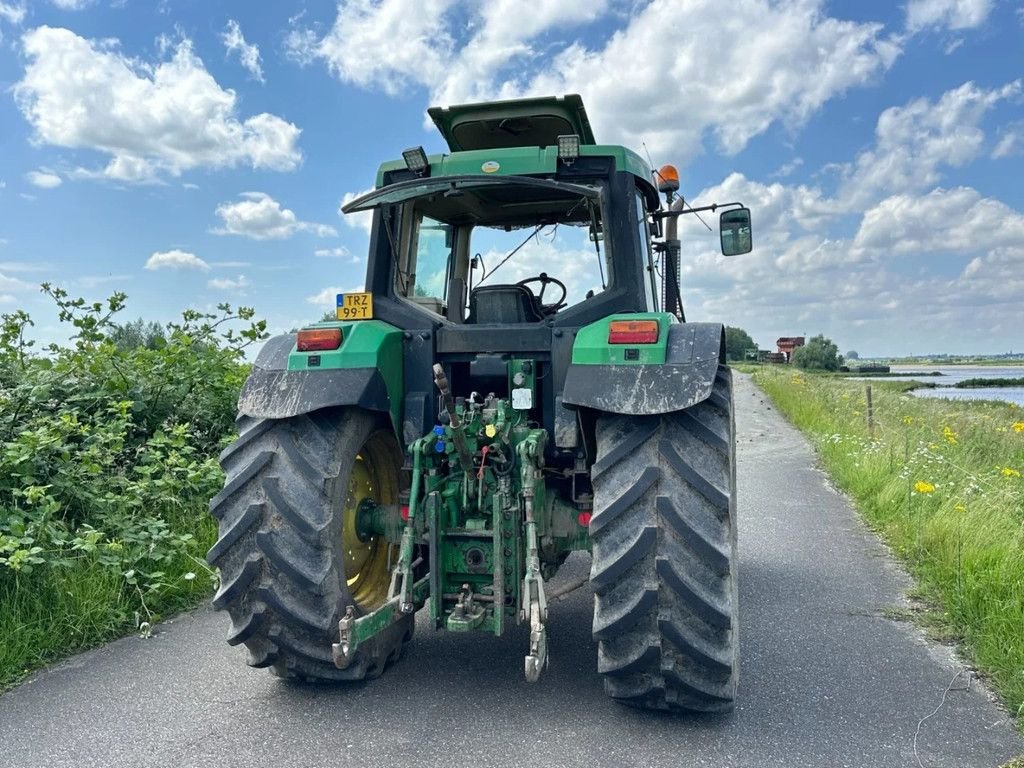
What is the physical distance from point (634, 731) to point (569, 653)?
2.83 ft

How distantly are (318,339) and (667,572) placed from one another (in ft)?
6.26

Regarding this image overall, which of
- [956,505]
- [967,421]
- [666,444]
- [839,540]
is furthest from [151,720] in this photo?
[967,421]

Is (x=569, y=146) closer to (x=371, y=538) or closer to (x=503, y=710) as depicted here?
(x=371, y=538)

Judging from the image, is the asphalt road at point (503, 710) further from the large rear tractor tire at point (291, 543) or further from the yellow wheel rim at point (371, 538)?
the yellow wheel rim at point (371, 538)

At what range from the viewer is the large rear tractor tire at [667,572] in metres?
3.07

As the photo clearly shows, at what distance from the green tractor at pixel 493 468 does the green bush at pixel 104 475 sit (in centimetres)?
145

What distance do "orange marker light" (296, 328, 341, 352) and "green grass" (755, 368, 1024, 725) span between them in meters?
3.29

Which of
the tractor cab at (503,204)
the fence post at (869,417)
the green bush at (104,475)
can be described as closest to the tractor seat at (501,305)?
the tractor cab at (503,204)

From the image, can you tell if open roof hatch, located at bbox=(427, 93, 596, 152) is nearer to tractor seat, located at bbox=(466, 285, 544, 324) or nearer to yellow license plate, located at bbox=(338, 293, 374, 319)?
tractor seat, located at bbox=(466, 285, 544, 324)

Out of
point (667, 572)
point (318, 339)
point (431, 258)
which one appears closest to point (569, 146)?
point (431, 258)

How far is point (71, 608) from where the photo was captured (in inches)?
173

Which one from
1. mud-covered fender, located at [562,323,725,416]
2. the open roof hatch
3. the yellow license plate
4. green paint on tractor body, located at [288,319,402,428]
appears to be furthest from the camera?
the open roof hatch

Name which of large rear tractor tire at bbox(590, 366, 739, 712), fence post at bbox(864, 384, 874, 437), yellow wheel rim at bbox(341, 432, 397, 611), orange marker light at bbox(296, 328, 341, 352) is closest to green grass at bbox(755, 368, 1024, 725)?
fence post at bbox(864, 384, 874, 437)

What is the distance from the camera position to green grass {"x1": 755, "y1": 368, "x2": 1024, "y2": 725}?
4004 mm
